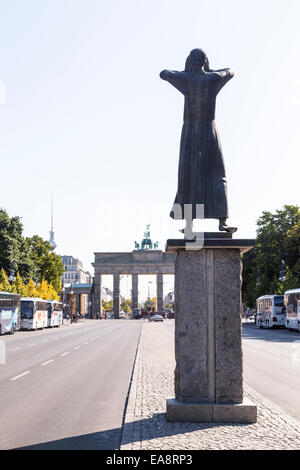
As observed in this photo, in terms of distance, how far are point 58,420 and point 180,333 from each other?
242 cm

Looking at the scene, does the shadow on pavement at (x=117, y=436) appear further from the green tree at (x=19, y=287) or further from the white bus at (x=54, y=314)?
the white bus at (x=54, y=314)

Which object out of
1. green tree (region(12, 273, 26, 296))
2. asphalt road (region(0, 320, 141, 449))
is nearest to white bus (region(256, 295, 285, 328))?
green tree (region(12, 273, 26, 296))

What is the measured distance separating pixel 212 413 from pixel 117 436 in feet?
4.31

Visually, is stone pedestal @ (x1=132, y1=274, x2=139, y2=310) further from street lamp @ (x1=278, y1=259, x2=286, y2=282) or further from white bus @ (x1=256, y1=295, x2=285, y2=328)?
white bus @ (x1=256, y1=295, x2=285, y2=328)

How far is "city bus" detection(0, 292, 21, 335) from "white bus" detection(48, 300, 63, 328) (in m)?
12.9

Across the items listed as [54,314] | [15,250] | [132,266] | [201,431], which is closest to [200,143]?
[201,431]

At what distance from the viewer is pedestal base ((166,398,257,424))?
781 cm

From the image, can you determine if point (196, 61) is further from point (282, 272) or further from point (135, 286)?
point (135, 286)

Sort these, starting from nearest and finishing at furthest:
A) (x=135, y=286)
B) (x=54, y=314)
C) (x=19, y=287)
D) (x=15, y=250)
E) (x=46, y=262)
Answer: (x=19, y=287), (x=54, y=314), (x=15, y=250), (x=46, y=262), (x=135, y=286)

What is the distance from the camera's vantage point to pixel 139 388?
1184 centimetres

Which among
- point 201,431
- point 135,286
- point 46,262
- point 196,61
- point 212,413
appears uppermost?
point 46,262

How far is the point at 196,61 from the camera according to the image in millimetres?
8875
